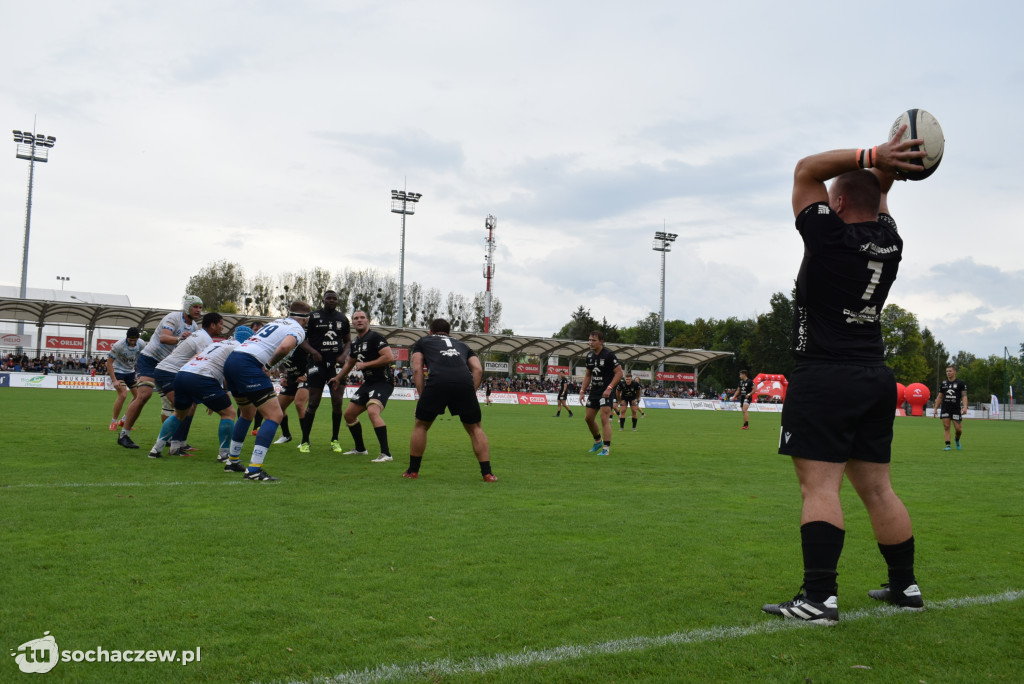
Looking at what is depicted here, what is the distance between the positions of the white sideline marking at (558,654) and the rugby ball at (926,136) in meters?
2.21

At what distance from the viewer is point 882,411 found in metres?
3.75

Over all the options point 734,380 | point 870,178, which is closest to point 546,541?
point 870,178

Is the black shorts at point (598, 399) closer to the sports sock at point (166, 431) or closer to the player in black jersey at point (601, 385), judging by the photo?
the player in black jersey at point (601, 385)

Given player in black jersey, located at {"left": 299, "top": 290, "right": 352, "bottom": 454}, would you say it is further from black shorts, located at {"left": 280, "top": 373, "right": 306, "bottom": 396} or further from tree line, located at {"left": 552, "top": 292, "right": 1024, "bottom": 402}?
tree line, located at {"left": 552, "top": 292, "right": 1024, "bottom": 402}

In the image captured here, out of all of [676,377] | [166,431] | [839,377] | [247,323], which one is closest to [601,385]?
[166,431]

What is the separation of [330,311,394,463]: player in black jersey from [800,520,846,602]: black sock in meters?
7.29

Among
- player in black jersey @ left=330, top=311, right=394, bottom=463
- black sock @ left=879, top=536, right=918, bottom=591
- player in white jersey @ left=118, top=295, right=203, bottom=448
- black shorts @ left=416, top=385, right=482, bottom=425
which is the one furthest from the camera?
player in white jersey @ left=118, top=295, right=203, bottom=448

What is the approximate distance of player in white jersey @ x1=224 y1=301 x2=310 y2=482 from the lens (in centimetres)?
826

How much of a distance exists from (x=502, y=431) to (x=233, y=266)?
237 ft

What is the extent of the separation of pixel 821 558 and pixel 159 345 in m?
10.1

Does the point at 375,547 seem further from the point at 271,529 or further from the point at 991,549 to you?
the point at 991,549

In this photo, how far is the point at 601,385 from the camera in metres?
13.0

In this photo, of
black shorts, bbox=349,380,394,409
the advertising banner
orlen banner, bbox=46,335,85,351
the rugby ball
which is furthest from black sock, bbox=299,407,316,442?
the advertising banner

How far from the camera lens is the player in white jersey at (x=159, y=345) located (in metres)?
10.5
